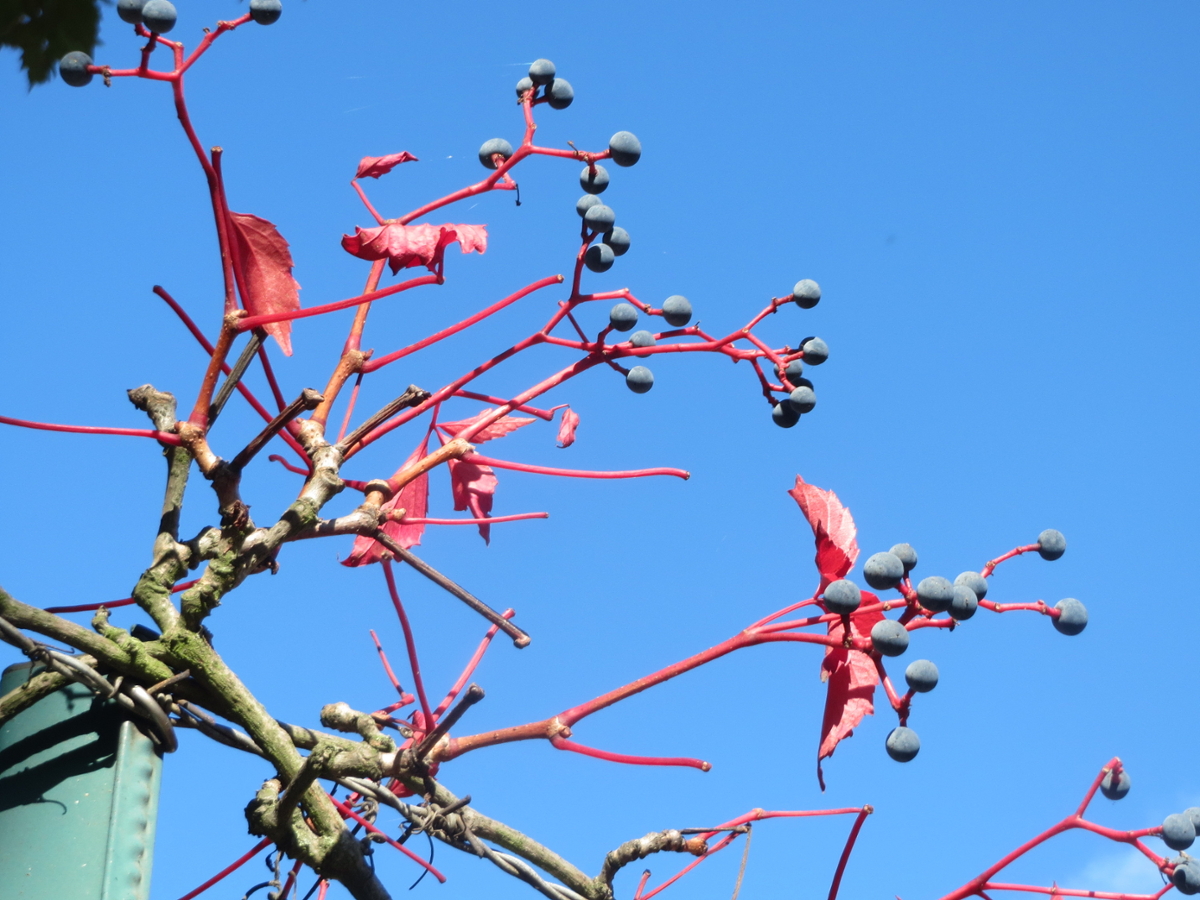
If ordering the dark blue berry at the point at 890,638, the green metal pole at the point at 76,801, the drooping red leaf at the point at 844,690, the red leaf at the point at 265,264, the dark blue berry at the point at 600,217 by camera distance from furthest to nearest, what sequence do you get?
the dark blue berry at the point at 600,217
the red leaf at the point at 265,264
the drooping red leaf at the point at 844,690
the dark blue berry at the point at 890,638
the green metal pole at the point at 76,801

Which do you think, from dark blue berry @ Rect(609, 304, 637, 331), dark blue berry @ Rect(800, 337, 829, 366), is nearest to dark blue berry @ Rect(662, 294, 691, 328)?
dark blue berry @ Rect(609, 304, 637, 331)

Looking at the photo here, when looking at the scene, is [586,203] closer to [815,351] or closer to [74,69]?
[815,351]

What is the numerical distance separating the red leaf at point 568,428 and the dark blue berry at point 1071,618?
3.16 ft

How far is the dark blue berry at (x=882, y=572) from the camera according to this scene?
5.53 feet

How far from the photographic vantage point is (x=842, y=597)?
5.51 ft

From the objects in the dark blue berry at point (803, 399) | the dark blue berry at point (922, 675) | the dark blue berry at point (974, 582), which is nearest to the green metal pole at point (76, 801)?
the dark blue berry at point (922, 675)

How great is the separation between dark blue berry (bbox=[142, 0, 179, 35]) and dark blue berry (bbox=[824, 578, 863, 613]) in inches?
52.3

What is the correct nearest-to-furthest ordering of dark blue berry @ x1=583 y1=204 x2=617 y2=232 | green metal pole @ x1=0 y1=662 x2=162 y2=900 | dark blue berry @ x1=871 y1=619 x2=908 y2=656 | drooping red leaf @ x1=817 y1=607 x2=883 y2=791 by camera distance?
green metal pole @ x1=0 y1=662 x2=162 y2=900 → dark blue berry @ x1=871 y1=619 x2=908 y2=656 → drooping red leaf @ x1=817 y1=607 x2=883 y2=791 → dark blue berry @ x1=583 y1=204 x2=617 y2=232

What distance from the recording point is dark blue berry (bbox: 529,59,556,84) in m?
2.28

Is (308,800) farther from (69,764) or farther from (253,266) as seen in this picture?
(253,266)

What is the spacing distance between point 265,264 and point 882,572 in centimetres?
111

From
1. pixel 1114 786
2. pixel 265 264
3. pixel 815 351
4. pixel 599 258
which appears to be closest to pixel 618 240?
pixel 599 258

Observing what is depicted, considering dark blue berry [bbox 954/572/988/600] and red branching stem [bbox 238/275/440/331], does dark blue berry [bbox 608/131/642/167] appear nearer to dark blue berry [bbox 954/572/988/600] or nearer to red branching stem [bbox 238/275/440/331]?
red branching stem [bbox 238/275/440/331]

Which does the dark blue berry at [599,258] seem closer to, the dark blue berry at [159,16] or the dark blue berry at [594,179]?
the dark blue berry at [594,179]
